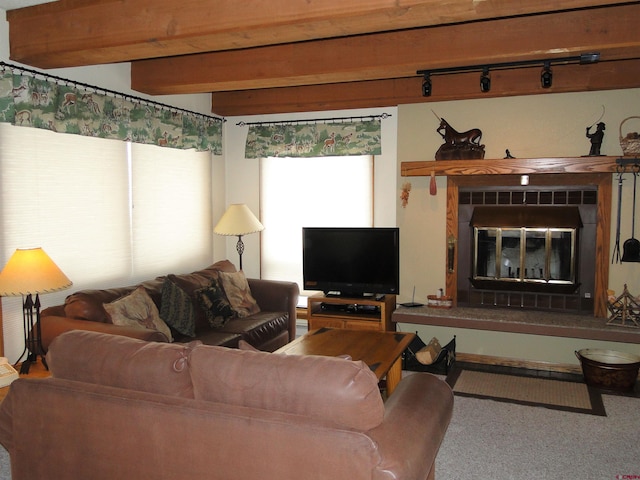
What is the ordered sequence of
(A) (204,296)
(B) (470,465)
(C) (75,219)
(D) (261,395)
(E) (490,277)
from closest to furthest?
(D) (261,395)
(B) (470,465)
(C) (75,219)
(A) (204,296)
(E) (490,277)

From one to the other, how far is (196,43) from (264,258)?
3.20 m

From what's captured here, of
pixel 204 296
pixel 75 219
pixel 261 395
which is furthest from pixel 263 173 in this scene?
pixel 261 395

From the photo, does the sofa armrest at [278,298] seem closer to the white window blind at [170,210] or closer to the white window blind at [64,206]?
the white window blind at [170,210]

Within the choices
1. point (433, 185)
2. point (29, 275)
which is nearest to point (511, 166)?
point (433, 185)

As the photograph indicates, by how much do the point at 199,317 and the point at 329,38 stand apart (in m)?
2.41

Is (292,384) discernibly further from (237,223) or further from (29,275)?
(237,223)

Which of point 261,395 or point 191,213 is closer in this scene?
point 261,395

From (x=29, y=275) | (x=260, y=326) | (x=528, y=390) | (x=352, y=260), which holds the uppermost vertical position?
(x=29, y=275)

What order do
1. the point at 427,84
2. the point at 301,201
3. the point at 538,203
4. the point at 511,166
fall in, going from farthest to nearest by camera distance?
1. the point at 301,201
2. the point at 538,203
3. the point at 511,166
4. the point at 427,84

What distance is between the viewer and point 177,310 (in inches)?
162

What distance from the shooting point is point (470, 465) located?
2992 mm

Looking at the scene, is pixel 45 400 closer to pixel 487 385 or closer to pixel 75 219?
pixel 75 219

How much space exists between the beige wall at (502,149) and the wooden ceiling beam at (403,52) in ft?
3.14

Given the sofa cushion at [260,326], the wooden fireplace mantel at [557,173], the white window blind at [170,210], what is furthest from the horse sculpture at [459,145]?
the white window blind at [170,210]
